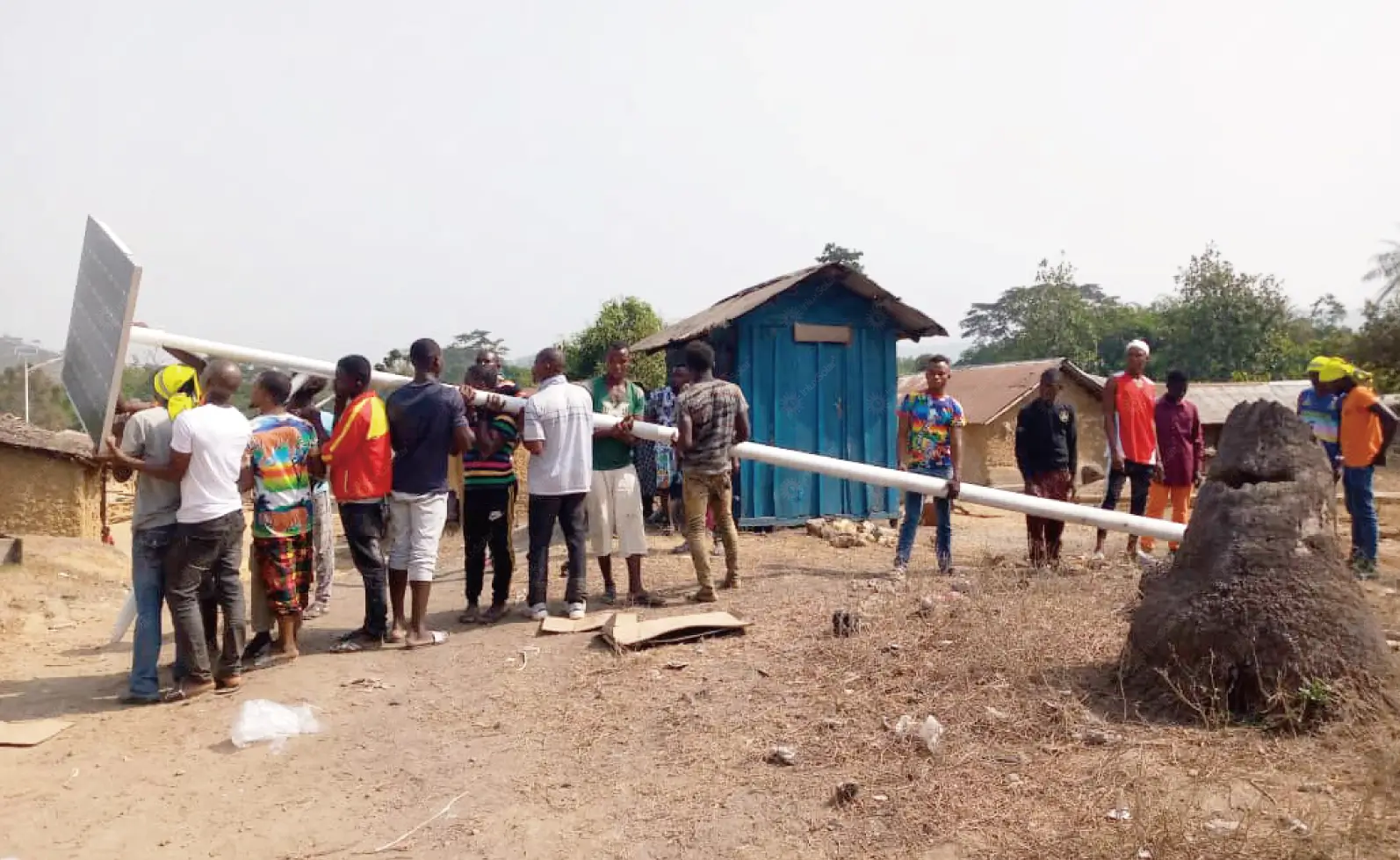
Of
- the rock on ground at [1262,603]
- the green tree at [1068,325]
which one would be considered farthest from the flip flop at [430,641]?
the green tree at [1068,325]

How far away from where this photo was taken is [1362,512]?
7.53 meters

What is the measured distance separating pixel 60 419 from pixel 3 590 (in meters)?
26.9

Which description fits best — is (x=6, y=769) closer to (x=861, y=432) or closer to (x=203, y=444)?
(x=203, y=444)

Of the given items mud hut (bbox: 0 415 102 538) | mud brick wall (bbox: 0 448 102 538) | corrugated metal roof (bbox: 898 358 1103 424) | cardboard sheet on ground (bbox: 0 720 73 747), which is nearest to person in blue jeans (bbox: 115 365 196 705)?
cardboard sheet on ground (bbox: 0 720 73 747)

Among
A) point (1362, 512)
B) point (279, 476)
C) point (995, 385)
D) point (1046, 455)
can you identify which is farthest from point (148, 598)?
point (995, 385)

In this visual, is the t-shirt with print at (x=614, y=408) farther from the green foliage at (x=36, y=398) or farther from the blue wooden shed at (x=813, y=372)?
the green foliage at (x=36, y=398)

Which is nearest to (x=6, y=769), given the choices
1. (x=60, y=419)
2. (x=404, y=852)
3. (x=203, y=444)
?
(x=203, y=444)

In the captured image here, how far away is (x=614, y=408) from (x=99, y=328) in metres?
3.08

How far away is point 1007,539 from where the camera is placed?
1121 cm

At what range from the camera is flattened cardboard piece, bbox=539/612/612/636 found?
5.95 m

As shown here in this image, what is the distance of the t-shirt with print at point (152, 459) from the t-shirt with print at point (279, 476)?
0.44 meters

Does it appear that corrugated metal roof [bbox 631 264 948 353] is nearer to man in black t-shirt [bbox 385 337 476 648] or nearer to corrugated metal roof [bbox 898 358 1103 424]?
man in black t-shirt [bbox 385 337 476 648]

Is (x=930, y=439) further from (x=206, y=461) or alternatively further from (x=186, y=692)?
(x=186, y=692)

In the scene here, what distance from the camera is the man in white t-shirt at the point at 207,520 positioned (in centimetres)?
502
